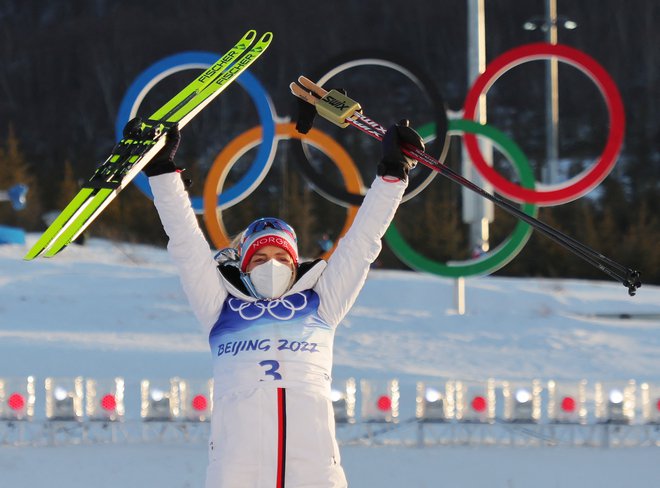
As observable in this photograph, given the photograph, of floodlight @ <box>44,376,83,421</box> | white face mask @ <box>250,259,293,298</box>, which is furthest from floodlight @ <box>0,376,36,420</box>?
white face mask @ <box>250,259,293,298</box>

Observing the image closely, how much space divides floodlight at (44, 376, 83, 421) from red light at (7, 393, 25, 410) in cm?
19

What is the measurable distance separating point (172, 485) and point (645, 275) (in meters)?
22.2

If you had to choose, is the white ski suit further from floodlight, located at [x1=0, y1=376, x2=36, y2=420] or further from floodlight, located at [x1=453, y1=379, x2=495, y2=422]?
floodlight, located at [x1=0, y1=376, x2=36, y2=420]

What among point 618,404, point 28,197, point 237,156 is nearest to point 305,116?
point 618,404

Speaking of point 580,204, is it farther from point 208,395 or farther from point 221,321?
point 221,321

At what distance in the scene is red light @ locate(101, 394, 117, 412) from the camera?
8.33 metres

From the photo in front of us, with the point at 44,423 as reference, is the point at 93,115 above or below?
above

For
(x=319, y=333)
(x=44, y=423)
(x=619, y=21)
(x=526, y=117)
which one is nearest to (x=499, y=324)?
(x=44, y=423)

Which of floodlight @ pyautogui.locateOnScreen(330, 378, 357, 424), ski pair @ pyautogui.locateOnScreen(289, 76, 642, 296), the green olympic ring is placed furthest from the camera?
the green olympic ring

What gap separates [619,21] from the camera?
52594mm

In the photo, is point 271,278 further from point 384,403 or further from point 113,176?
point 384,403

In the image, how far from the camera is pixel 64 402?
328 inches

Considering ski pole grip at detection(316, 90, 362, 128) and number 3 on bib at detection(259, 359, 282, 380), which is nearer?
number 3 on bib at detection(259, 359, 282, 380)

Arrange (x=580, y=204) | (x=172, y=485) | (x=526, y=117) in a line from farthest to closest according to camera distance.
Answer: (x=526, y=117), (x=580, y=204), (x=172, y=485)
